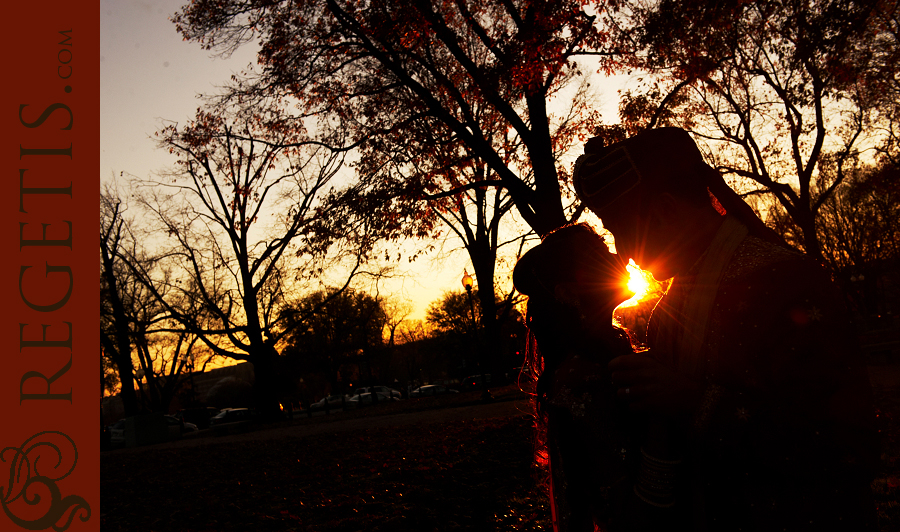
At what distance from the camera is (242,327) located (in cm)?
2991

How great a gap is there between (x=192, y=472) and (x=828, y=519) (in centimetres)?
1199

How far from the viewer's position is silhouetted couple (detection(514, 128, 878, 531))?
133cm

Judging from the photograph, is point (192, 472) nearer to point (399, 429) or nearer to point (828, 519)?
point (399, 429)

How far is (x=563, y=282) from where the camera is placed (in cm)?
191

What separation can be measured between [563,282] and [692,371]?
20.8 inches

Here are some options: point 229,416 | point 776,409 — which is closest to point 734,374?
point 776,409

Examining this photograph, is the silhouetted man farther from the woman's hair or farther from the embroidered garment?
the woman's hair

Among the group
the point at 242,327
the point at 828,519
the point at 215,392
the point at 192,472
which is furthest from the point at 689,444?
the point at 215,392

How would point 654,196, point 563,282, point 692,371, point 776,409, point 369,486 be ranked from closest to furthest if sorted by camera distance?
point 776,409, point 692,371, point 654,196, point 563,282, point 369,486

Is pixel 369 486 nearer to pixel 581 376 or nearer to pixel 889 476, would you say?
pixel 889 476

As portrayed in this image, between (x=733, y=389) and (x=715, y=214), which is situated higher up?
(x=715, y=214)

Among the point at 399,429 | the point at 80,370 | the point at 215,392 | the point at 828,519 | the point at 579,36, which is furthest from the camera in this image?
the point at 215,392

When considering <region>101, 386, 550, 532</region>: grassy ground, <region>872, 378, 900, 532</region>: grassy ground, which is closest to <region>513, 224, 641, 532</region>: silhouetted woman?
<region>872, 378, 900, 532</region>: grassy ground

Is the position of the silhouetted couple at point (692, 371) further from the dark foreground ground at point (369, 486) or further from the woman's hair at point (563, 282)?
the dark foreground ground at point (369, 486)
